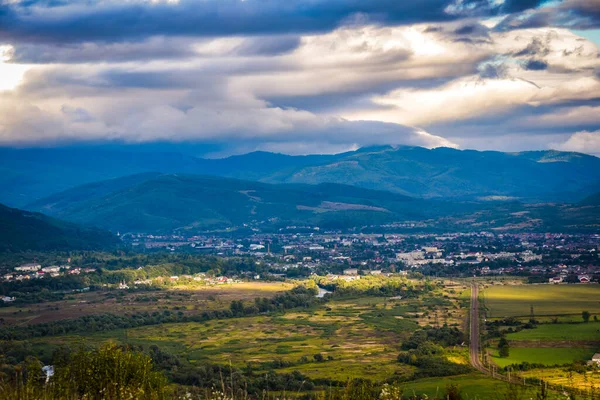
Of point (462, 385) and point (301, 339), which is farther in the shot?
point (301, 339)

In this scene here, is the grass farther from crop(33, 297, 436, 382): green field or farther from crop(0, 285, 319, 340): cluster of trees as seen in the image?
crop(0, 285, 319, 340): cluster of trees

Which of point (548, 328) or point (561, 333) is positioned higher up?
point (548, 328)

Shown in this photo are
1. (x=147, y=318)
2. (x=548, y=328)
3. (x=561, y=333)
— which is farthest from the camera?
(x=147, y=318)

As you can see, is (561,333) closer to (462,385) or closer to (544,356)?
(544,356)

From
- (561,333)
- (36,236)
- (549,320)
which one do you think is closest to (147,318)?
(549,320)

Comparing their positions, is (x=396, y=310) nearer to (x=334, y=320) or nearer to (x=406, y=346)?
(x=334, y=320)

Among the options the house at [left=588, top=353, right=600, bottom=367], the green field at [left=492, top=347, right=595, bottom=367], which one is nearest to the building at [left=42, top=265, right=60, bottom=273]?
the green field at [left=492, top=347, right=595, bottom=367]
